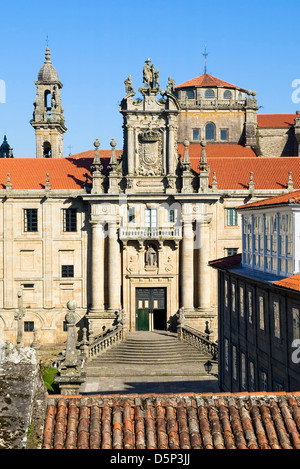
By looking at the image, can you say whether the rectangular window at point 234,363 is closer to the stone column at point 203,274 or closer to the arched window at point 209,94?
the stone column at point 203,274

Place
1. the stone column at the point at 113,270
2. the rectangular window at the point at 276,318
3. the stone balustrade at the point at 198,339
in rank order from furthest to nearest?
1. the stone column at the point at 113,270
2. the stone balustrade at the point at 198,339
3. the rectangular window at the point at 276,318

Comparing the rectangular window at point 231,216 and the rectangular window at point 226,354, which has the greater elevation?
the rectangular window at point 231,216

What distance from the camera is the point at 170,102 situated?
5738cm

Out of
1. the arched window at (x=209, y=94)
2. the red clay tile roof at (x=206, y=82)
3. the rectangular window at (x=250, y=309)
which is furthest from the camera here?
the arched window at (x=209, y=94)

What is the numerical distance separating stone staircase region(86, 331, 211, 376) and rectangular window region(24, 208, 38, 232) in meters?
13.1

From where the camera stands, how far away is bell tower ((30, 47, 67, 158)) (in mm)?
69812

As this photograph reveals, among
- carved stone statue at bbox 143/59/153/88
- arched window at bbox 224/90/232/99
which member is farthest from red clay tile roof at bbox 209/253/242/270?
arched window at bbox 224/90/232/99

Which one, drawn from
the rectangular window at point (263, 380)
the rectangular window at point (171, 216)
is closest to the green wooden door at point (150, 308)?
the rectangular window at point (171, 216)

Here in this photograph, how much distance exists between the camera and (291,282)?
26.3m

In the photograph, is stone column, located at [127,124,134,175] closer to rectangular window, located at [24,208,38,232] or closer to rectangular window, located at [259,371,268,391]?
rectangular window, located at [24,208,38,232]

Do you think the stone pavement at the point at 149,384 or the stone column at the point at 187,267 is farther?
the stone column at the point at 187,267

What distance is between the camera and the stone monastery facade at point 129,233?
57.5 m

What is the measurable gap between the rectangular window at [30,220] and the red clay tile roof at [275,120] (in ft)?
103
